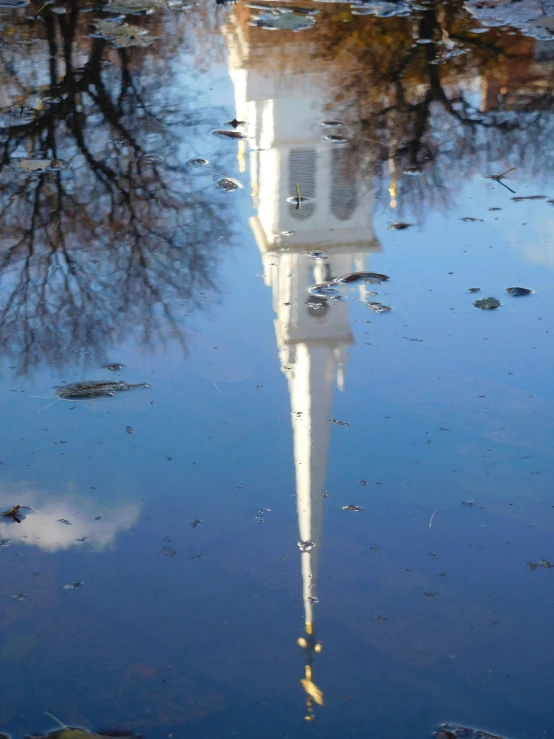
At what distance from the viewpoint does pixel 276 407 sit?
18.4 ft

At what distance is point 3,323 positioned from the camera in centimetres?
645

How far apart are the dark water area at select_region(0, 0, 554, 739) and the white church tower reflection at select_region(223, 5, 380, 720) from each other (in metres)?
0.02

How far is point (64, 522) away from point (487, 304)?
3498mm

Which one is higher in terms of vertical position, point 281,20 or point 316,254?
point 281,20

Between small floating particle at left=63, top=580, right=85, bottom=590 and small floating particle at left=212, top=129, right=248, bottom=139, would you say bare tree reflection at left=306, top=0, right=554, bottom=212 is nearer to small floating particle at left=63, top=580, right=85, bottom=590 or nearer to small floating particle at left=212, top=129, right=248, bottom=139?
small floating particle at left=212, top=129, right=248, bottom=139

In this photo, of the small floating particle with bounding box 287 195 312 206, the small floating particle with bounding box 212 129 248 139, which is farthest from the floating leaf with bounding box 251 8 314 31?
the small floating particle with bounding box 287 195 312 206

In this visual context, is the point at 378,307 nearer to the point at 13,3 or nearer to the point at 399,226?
the point at 399,226

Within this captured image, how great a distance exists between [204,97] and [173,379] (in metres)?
5.73

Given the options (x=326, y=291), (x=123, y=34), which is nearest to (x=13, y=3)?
(x=123, y=34)

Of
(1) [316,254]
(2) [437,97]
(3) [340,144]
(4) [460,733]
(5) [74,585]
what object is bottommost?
(4) [460,733]

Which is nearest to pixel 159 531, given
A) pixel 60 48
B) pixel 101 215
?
pixel 101 215

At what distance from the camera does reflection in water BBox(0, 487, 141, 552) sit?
4.62 metres

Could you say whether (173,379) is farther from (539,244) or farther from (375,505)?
(539,244)

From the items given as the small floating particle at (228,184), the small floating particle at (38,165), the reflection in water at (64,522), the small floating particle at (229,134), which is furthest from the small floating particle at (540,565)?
the small floating particle at (229,134)
